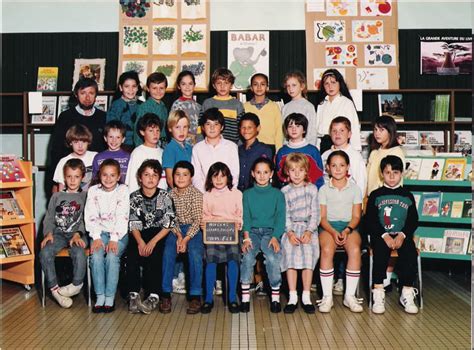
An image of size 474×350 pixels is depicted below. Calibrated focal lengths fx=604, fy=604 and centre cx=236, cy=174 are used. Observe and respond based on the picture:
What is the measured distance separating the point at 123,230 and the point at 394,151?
6.91 feet

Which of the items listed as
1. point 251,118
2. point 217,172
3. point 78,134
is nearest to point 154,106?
point 78,134

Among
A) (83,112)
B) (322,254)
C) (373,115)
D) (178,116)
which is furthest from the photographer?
(373,115)

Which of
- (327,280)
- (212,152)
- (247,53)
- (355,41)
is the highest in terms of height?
(355,41)

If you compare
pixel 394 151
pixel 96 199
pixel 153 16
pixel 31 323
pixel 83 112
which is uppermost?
pixel 153 16

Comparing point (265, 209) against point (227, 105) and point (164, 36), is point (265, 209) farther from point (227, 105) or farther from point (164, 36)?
point (164, 36)

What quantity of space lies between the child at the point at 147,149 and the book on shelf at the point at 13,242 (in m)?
0.97

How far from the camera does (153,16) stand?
6.00 m

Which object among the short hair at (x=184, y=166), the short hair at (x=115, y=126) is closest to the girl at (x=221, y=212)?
the short hair at (x=184, y=166)

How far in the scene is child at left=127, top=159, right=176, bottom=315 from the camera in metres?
4.01

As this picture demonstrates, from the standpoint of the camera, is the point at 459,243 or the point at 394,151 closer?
the point at 394,151

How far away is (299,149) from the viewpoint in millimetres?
4414

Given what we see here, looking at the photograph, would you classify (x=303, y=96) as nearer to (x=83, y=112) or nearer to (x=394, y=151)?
(x=394, y=151)

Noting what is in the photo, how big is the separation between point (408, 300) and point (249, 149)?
154 cm

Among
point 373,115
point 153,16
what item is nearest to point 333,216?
point 373,115
